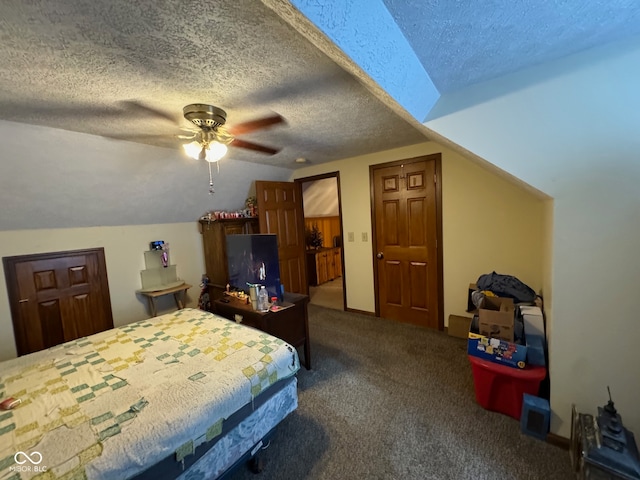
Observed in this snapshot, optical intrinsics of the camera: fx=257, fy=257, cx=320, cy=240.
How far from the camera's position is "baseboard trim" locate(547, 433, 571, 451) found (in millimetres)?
1541

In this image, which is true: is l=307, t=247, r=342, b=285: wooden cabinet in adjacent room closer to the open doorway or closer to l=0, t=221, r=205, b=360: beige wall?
the open doorway

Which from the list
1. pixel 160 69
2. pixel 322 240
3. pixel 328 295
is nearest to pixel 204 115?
pixel 160 69

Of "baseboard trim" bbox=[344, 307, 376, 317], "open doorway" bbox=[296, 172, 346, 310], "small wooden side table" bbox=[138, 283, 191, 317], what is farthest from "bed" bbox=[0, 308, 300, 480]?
"open doorway" bbox=[296, 172, 346, 310]

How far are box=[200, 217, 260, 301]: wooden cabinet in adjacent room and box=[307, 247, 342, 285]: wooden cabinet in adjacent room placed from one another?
1930 millimetres

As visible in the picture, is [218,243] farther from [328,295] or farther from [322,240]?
[322,240]

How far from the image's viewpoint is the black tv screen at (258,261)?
2.33 metres

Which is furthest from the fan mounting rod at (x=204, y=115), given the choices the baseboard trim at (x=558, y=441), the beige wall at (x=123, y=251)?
the baseboard trim at (x=558, y=441)

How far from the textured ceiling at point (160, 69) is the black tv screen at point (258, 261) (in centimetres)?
101

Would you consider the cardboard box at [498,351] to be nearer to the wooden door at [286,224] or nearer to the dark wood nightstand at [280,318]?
the dark wood nightstand at [280,318]

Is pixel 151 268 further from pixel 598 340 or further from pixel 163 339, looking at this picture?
pixel 598 340

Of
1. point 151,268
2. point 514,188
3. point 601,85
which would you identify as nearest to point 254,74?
point 601,85

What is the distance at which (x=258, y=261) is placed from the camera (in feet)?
7.86

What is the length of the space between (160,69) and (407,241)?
2.87 meters

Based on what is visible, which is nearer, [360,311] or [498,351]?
[498,351]
